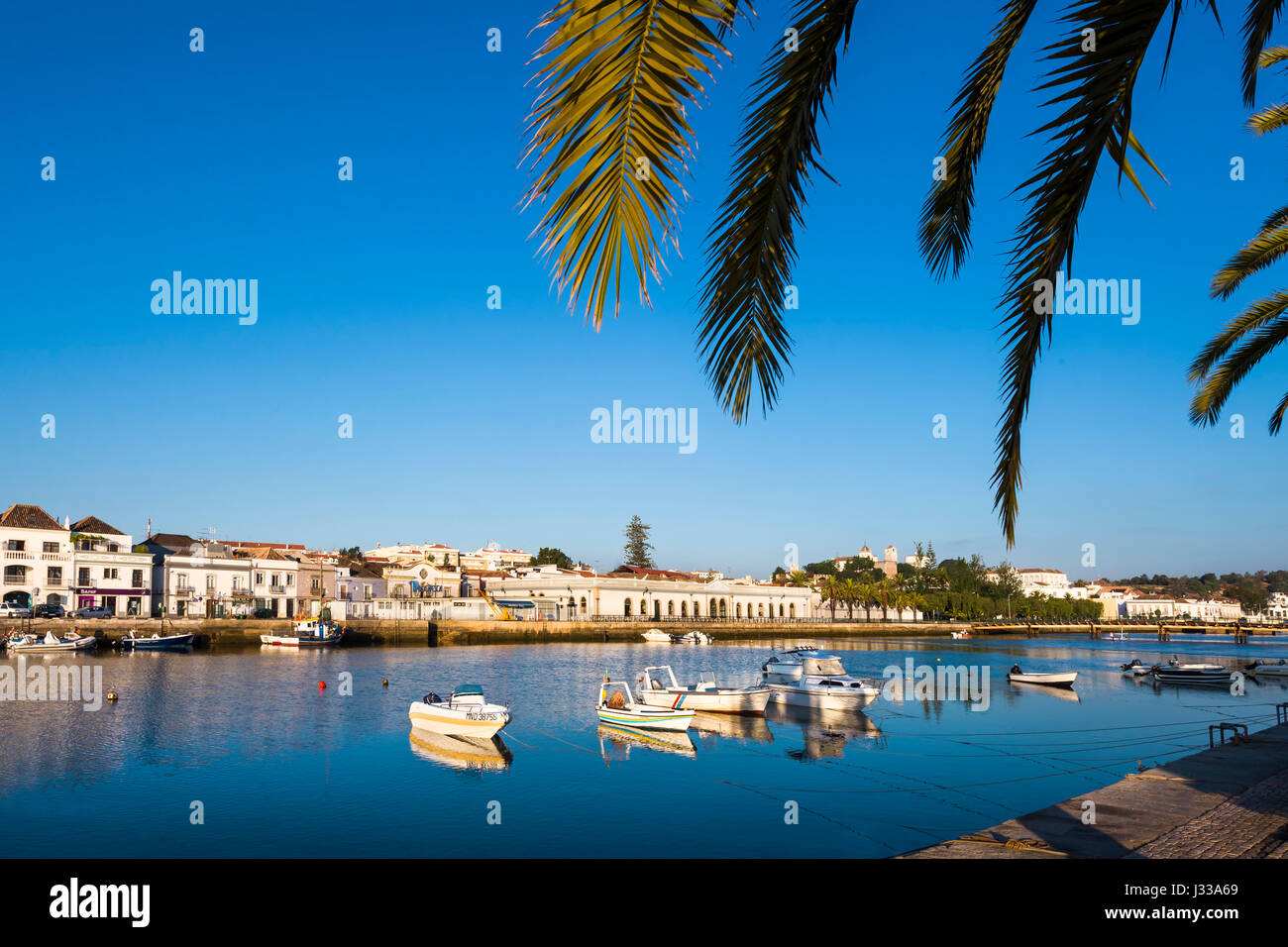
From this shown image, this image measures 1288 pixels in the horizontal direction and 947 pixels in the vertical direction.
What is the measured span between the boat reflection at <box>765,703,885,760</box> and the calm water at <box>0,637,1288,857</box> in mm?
157

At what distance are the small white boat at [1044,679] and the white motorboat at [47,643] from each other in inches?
2230

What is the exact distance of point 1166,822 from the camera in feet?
37.6

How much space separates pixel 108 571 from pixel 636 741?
176 ft

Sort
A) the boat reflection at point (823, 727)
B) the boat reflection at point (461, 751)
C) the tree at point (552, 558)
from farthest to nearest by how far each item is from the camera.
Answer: the tree at point (552, 558)
the boat reflection at point (823, 727)
the boat reflection at point (461, 751)

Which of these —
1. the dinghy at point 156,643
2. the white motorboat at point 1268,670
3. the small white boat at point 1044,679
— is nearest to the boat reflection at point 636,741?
the small white boat at point 1044,679

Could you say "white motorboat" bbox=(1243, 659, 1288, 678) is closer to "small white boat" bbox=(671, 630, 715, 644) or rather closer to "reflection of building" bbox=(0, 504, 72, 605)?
"small white boat" bbox=(671, 630, 715, 644)

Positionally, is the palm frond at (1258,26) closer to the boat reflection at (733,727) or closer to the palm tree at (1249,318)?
the palm tree at (1249,318)

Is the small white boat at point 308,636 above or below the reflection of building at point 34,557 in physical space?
below

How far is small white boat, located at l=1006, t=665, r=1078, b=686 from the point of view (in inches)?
1748

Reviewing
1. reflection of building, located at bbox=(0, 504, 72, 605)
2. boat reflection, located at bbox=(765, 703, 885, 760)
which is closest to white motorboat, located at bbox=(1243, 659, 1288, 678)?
boat reflection, located at bbox=(765, 703, 885, 760)

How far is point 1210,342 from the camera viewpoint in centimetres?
1121

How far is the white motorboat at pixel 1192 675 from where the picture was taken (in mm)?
45719
